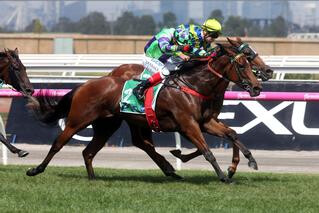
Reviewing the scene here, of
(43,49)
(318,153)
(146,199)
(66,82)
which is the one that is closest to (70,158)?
(66,82)

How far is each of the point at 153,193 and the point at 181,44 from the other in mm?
2028

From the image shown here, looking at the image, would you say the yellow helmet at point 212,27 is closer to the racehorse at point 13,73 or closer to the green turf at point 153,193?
the green turf at point 153,193

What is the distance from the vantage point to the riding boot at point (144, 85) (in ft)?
34.4

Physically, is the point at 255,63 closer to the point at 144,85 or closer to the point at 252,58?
the point at 252,58

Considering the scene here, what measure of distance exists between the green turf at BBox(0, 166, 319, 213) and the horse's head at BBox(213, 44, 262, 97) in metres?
1.13

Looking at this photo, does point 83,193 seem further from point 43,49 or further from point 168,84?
point 43,49

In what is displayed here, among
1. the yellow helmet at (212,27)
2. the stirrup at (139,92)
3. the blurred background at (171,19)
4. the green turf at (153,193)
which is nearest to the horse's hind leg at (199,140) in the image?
the green turf at (153,193)

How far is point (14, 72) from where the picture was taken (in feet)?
37.7

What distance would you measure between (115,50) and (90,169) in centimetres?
3207

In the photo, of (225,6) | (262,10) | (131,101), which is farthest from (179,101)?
(225,6)

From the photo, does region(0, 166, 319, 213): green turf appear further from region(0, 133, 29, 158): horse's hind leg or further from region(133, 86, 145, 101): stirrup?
region(133, 86, 145, 101): stirrup

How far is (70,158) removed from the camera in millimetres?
14016

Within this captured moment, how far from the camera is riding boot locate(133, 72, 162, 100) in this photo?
10.5 meters

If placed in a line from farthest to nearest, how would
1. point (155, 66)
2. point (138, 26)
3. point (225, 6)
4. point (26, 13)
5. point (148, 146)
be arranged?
point (225, 6), point (26, 13), point (138, 26), point (148, 146), point (155, 66)
